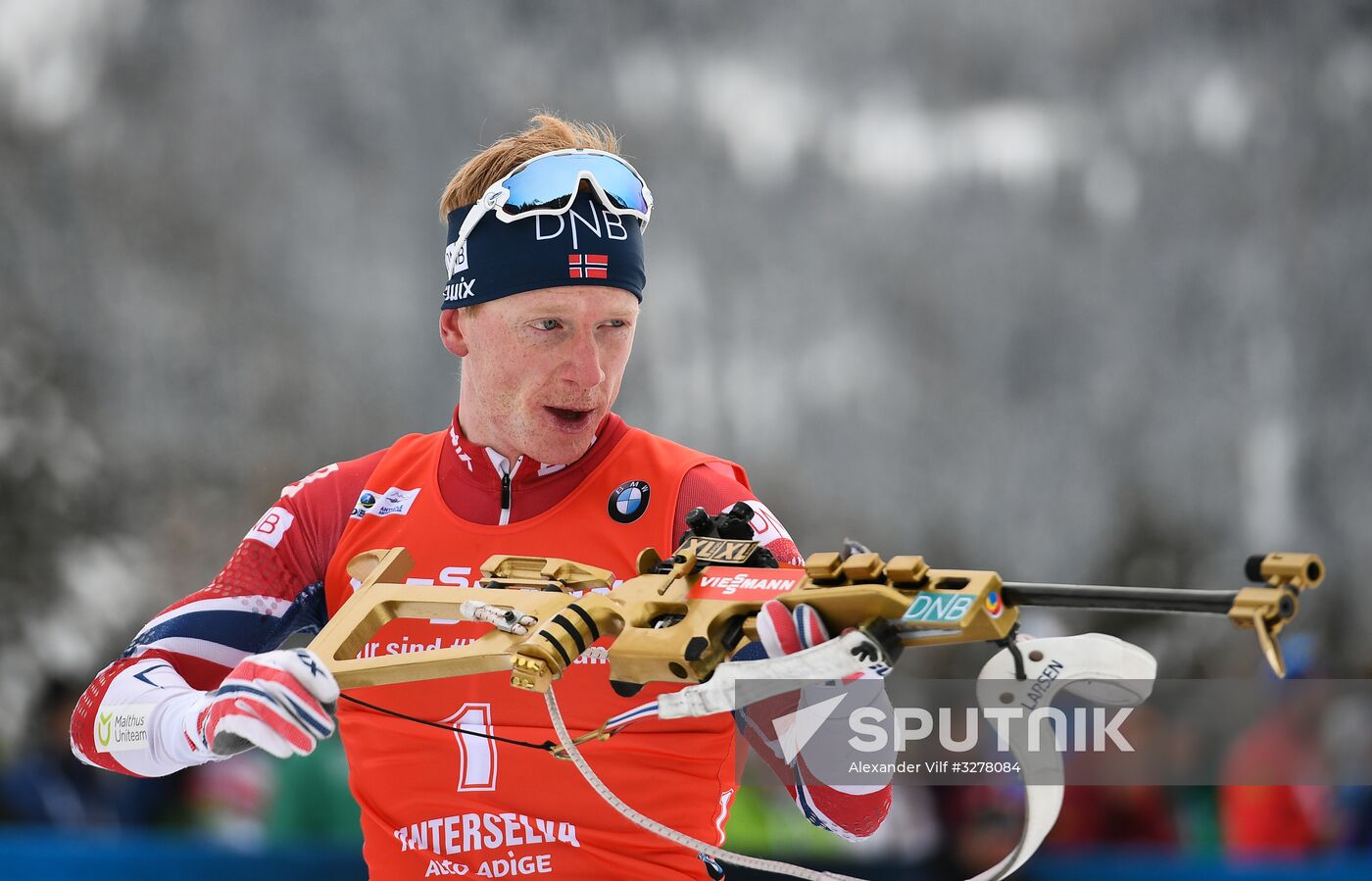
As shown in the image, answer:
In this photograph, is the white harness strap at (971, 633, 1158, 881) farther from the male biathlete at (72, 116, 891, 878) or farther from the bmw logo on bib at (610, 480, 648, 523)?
the bmw logo on bib at (610, 480, 648, 523)

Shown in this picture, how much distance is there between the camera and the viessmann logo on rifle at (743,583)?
1.63m

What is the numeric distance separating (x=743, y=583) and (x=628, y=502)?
61 centimetres

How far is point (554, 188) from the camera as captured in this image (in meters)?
2.24

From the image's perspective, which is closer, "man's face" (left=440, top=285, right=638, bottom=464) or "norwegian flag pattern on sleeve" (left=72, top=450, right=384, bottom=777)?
"norwegian flag pattern on sleeve" (left=72, top=450, right=384, bottom=777)

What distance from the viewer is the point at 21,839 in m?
3.99

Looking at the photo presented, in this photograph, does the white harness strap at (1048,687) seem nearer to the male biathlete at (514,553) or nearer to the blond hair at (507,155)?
the male biathlete at (514,553)

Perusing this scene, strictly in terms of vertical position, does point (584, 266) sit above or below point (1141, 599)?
above

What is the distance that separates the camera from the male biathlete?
2123 mm

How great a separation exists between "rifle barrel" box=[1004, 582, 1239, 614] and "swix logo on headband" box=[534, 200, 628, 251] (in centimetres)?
99

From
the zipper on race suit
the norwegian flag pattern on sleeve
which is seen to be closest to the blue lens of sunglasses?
the zipper on race suit

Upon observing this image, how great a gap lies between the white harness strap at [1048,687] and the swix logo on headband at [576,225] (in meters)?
0.92

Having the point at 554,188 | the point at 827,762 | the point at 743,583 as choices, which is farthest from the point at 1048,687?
the point at 554,188

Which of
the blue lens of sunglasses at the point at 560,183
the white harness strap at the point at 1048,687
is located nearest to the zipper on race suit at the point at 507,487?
the blue lens of sunglasses at the point at 560,183

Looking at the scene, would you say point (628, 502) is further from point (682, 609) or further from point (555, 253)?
point (682, 609)
